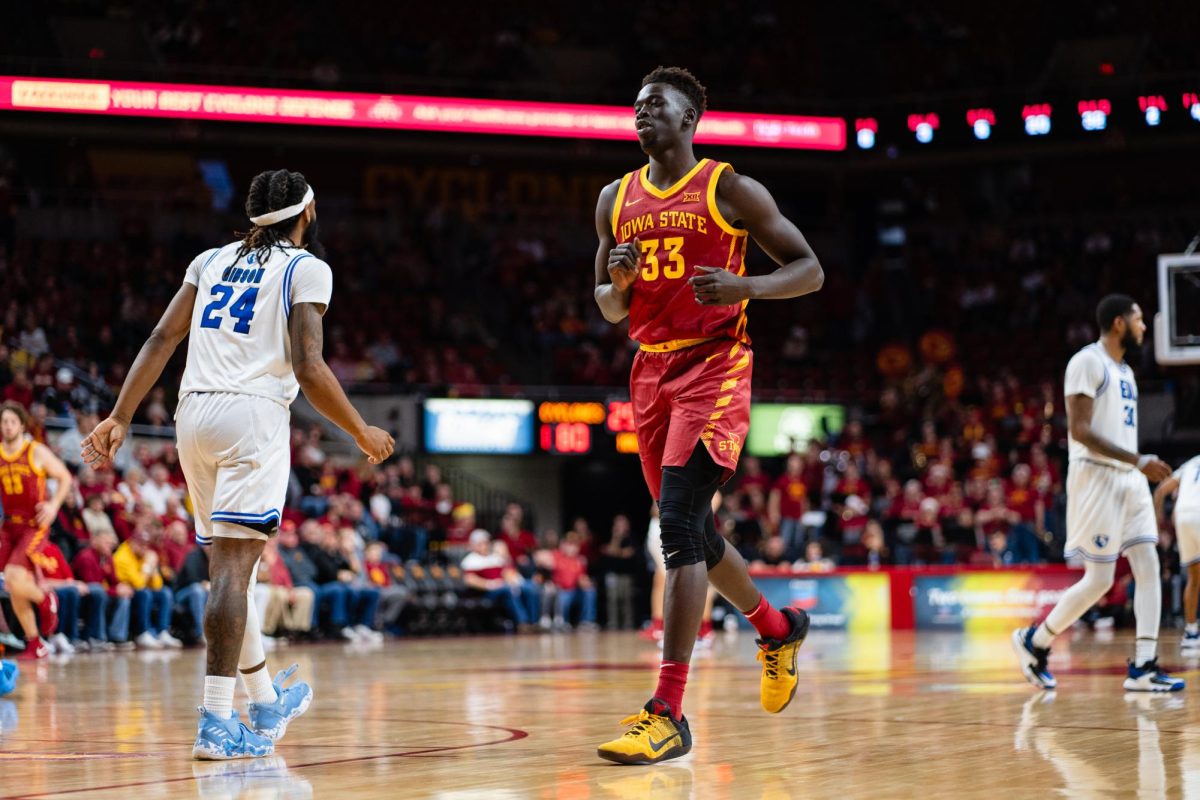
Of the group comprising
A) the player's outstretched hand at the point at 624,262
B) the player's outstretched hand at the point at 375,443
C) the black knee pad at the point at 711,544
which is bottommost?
the black knee pad at the point at 711,544

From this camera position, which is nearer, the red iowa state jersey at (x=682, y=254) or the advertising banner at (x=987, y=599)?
the red iowa state jersey at (x=682, y=254)

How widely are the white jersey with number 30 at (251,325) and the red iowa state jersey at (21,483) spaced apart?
260 inches

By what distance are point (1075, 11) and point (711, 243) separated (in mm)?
27337

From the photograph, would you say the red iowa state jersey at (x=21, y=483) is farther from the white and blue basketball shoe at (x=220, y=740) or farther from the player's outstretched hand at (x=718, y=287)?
the player's outstretched hand at (x=718, y=287)

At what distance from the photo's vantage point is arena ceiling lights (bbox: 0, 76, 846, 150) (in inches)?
978

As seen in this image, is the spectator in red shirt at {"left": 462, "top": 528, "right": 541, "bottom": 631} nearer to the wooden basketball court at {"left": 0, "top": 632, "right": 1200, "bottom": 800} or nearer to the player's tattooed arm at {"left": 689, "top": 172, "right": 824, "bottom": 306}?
the wooden basketball court at {"left": 0, "top": 632, "right": 1200, "bottom": 800}

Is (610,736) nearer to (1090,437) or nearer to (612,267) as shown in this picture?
(612,267)

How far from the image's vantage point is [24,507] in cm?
1217

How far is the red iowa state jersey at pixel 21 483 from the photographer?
11.9 meters

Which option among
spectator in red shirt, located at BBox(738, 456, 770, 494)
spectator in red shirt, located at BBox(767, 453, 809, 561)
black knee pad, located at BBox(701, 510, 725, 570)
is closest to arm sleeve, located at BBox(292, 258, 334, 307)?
black knee pad, located at BBox(701, 510, 725, 570)

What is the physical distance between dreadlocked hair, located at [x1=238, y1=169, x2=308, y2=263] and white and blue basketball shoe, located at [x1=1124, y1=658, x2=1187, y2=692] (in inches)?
196

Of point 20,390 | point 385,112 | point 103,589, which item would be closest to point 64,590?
point 103,589

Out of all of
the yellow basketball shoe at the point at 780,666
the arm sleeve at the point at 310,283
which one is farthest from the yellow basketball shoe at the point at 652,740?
the arm sleeve at the point at 310,283

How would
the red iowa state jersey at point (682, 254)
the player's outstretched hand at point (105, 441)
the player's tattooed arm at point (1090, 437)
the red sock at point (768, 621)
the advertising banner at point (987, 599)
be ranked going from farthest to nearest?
the advertising banner at point (987, 599)
the player's tattooed arm at point (1090, 437)
the red sock at point (768, 621)
the red iowa state jersey at point (682, 254)
the player's outstretched hand at point (105, 441)
